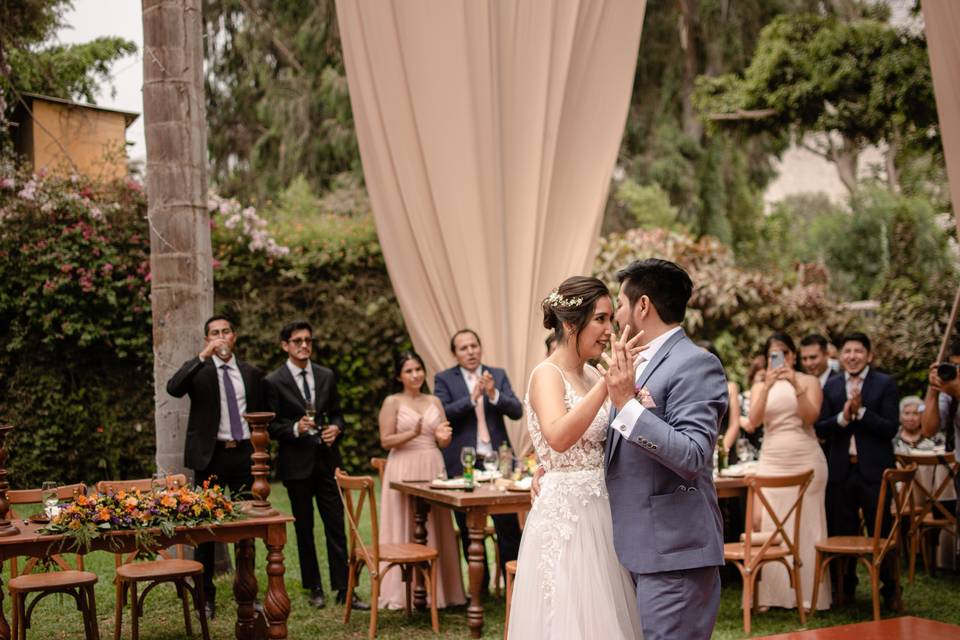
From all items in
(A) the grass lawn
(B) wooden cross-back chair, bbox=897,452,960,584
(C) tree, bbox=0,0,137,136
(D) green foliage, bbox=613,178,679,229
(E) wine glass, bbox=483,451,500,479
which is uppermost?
(C) tree, bbox=0,0,137,136

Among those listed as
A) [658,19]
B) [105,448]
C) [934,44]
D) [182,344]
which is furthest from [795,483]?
[658,19]

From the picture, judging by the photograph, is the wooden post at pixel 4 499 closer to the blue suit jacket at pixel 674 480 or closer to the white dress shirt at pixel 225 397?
the white dress shirt at pixel 225 397

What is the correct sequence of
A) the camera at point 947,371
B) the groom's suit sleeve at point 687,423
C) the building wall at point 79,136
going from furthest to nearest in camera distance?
the building wall at point 79,136 < the camera at point 947,371 < the groom's suit sleeve at point 687,423

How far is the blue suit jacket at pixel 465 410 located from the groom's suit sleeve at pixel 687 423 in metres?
3.10

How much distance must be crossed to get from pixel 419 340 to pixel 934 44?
357 centimetres

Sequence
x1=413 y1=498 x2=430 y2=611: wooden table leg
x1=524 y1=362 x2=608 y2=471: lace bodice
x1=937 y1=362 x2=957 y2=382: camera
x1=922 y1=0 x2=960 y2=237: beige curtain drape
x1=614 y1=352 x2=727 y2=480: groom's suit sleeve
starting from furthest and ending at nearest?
x1=413 y1=498 x2=430 y2=611: wooden table leg, x1=922 y1=0 x2=960 y2=237: beige curtain drape, x1=937 y1=362 x2=957 y2=382: camera, x1=524 y1=362 x2=608 y2=471: lace bodice, x1=614 y1=352 x2=727 y2=480: groom's suit sleeve

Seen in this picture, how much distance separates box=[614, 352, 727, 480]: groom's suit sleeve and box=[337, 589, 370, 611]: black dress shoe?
3.55m

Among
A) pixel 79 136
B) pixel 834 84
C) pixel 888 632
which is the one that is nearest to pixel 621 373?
pixel 888 632

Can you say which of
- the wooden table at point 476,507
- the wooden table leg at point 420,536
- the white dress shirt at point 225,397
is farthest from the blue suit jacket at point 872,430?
the white dress shirt at point 225,397

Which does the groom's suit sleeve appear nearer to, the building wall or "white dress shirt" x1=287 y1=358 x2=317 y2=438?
"white dress shirt" x1=287 y1=358 x2=317 y2=438

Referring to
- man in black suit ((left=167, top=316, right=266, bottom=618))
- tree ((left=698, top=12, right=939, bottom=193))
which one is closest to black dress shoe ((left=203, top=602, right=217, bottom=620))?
man in black suit ((left=167, top=316, right=266, bottom=618))

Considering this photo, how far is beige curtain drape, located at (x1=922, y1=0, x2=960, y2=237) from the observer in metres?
5.53

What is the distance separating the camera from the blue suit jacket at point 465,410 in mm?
5848

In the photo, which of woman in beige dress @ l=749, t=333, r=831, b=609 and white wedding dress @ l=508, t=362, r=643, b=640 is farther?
woman in beige dress @ l=749, t=333, r=831, b=609
